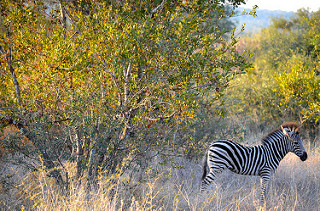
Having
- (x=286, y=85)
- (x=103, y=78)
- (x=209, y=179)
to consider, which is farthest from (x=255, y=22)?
(x=103, y=78)

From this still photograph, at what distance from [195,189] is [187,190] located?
279 mm

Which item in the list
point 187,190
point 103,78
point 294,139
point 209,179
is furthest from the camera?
point 294,139

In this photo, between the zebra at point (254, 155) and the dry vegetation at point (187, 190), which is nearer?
the dry vegetation at point (187, 190)

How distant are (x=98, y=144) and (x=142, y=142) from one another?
806 mm

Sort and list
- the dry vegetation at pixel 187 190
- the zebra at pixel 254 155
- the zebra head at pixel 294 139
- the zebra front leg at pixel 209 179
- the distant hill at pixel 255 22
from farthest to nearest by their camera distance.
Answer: the distant hill at pixel 255 22, the zebra head at pixel 294 139, the zebra at pixel 254 155, the zebra front leg at pixel 209 179, the dry vegetation at pixel 187 190

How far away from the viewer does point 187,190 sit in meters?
6.72

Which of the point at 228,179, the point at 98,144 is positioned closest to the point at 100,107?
the point at 98,144

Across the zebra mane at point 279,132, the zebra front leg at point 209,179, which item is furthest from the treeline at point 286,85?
the zebra front leg at point 209,179

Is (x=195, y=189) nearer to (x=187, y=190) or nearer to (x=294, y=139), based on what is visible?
(x=187, y=190)

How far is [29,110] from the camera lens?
5191 millimetres

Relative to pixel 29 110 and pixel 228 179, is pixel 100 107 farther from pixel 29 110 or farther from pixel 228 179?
pixel 228 179

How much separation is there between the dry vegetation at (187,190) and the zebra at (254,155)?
1.13 ft

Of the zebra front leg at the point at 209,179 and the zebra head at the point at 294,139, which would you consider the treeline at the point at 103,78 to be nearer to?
the zebra front leg at the point at 209,179

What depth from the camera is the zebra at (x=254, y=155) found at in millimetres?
6586
